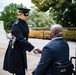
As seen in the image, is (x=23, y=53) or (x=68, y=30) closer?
(x=23, y=53)

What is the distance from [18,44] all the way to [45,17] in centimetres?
3780

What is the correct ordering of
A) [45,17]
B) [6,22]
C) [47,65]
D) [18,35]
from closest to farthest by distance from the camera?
1. [47,65]
2. [18,35]
3. [45,17]
4. [6,22]

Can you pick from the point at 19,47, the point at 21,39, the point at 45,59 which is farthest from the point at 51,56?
the point at 19,47

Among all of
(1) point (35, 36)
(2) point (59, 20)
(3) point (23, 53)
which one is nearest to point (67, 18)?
(2) point (59, 20)

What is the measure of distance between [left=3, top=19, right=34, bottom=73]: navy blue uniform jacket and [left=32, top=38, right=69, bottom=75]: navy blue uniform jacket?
145 centimetres

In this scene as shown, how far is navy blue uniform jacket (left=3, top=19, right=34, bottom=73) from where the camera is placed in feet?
15.0

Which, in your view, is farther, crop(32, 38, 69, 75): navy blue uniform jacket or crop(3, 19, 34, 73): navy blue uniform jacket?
crop(3, 19, 34, 73): navy blue uniform jacket

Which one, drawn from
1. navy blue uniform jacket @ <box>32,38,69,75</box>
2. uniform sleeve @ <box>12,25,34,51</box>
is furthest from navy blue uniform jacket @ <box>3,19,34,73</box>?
navy blue uniform jacket @ <box>32,38,69,75</box>

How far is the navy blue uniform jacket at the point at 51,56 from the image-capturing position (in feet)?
9.86

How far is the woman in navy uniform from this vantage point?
15.0 ft

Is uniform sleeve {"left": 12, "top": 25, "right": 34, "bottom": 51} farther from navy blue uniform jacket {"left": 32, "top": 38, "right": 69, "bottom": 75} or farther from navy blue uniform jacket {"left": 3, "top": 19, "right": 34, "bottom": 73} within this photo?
navy blue uniform jacket {"left": 32, "top": 38, "right": 69, "bottom": 75}

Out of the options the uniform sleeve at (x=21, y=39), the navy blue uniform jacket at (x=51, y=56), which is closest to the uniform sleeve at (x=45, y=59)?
the navy blue uniform jacket at (x=51, y=56)

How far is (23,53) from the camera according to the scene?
4.77 m

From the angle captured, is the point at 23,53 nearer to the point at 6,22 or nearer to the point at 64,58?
the point at 64,58
